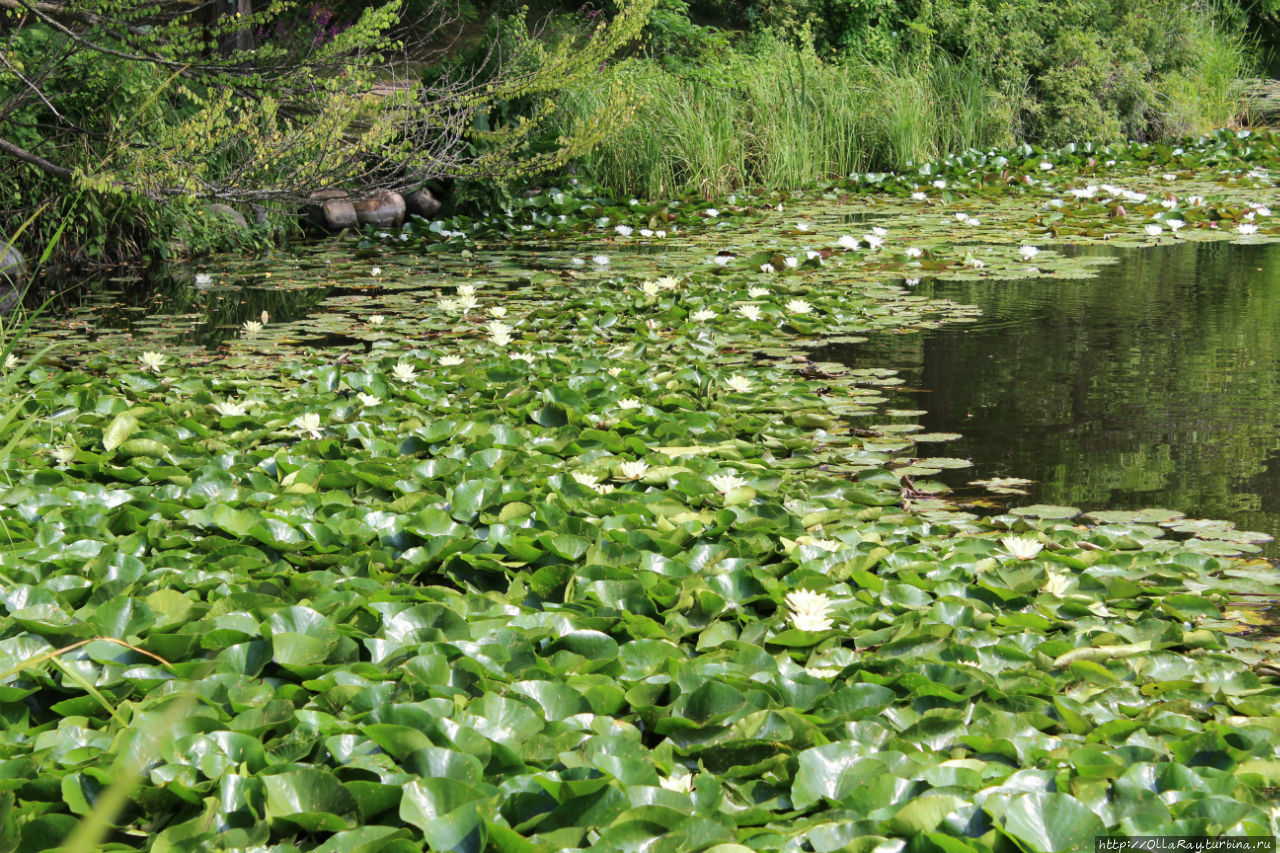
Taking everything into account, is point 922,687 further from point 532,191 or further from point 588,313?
point 532,191

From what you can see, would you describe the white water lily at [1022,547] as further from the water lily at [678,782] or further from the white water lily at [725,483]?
the water lily at [678,782]

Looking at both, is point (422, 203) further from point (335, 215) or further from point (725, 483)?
point (725, 483)

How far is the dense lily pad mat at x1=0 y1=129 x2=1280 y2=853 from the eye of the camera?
4.34ft

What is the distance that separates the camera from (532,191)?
769 centimetres

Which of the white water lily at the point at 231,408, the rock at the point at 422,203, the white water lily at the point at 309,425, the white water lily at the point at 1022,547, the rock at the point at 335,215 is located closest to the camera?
the white water lily at the point at 1022,547

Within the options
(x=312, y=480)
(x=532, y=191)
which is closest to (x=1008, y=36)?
(x=532, y=191)

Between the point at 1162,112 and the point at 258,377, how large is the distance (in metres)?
10.0

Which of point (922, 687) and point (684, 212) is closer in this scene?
point (922, 687)

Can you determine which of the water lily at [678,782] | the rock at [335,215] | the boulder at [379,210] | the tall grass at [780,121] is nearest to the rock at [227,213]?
the rock at [335,215]

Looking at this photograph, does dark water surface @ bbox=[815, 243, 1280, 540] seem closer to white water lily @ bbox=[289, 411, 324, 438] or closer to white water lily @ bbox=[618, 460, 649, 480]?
white water lily @ bbox=[618, 460, 649, 480]

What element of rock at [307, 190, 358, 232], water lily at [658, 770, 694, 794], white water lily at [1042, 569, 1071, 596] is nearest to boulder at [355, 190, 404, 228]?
rock at [307, 190, 358, 232]

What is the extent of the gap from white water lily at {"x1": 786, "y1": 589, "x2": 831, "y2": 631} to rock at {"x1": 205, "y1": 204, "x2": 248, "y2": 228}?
18.2 ft

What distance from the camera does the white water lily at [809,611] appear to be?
5.95 ft

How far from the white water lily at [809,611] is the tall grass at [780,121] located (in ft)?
18.7
